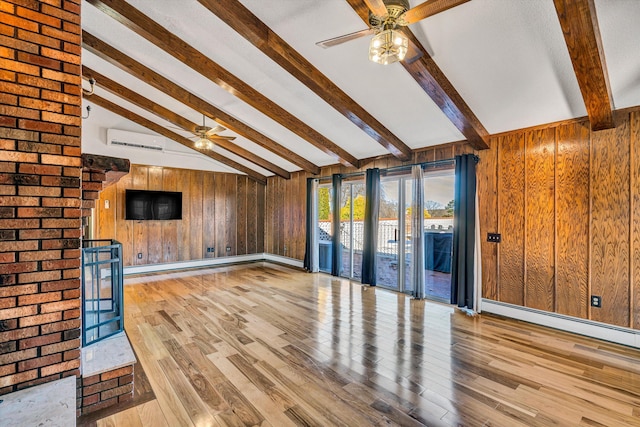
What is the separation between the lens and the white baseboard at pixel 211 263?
690 centimetres

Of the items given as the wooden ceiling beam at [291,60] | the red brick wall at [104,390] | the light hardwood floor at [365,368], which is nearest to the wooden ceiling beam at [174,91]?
the wooden ceiling beam at [291,60]

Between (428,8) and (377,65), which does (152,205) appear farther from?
(428,8)

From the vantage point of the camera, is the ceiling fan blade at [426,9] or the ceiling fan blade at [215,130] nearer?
the ceiling fan blade at [426,9]

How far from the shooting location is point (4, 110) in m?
1.68

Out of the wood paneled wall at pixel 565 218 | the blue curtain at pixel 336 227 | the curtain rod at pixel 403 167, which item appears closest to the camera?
the wood paneled wall at pixel 565 218

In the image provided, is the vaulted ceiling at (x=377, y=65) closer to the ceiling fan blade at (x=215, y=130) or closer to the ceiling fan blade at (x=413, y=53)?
the ceiling fan blade at (x=413, y=53)

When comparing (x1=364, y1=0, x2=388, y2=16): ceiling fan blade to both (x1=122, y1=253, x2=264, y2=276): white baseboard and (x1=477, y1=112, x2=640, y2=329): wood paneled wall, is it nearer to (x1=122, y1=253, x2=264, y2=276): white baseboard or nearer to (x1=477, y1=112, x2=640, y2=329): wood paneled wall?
(x1=477, y1=112, x2=640, y2=329): wood paneled wall

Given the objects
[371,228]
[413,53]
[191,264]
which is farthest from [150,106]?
[413,53]

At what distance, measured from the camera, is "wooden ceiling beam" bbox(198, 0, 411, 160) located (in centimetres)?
279

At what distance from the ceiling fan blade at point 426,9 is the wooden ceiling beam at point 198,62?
2584 mm

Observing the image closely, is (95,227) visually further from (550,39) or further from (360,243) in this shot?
(550,39)

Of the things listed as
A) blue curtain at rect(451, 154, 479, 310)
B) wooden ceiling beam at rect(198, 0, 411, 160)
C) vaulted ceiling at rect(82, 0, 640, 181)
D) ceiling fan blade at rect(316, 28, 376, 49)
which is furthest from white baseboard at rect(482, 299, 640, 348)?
ceiling fan blade at rect(316, 28, 376, 49)

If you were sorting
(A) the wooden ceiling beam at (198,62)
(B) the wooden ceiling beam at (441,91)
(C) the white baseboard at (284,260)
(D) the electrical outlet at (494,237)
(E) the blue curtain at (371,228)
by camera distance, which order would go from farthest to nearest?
1. (C) the white baseboard at (284,260)
2. (E) the blue curtain at (371,228)
3. (D) the electrical outlet at (494,237)
4. (A) the wooden ceiling beam at (198,62)
5. (B) the wooden ceiling beam at (441,91)

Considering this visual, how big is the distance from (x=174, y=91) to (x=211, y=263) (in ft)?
15.7
